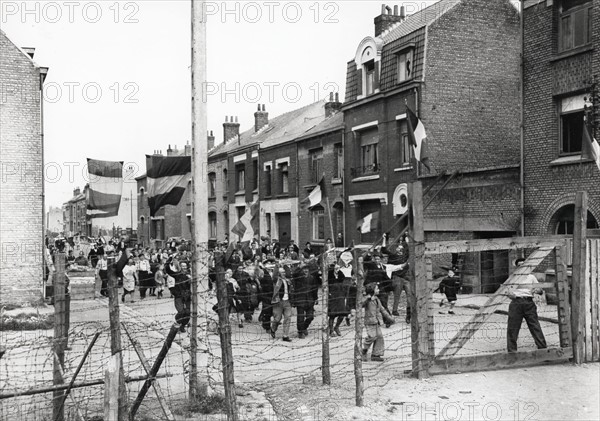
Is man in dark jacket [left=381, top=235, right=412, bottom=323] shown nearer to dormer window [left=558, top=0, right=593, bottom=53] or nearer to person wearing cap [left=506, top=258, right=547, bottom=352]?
person wearing cap [left=506, top=258, right=547, bottom=352]

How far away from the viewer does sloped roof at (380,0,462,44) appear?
79.2 ft

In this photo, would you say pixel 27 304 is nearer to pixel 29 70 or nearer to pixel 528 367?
pixel 29 70

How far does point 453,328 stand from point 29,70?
Result: 14695 mm

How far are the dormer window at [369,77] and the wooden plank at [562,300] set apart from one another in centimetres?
1775

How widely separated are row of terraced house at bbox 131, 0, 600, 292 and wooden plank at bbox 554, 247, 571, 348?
5.56 m

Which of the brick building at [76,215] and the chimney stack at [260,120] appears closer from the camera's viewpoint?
the chimney stack at [260,120]

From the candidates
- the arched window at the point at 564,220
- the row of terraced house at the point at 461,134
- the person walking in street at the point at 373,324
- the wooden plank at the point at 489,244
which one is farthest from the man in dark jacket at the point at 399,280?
the arched window at the point at 564,220

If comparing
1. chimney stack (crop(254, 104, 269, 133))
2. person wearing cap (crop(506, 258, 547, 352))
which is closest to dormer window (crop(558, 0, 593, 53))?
person wearing cap (crop(506, 258, 547, 352))

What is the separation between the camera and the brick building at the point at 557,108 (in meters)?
17.1

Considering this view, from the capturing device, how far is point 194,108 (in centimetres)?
841

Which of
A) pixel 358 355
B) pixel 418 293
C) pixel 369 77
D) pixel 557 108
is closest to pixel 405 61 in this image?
pixel 369 77

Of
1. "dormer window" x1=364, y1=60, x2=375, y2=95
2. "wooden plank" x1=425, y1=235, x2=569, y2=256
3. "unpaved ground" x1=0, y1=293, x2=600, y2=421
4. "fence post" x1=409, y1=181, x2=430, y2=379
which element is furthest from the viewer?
"dormer window" x1=364, y1=60, x2=375, y2=95

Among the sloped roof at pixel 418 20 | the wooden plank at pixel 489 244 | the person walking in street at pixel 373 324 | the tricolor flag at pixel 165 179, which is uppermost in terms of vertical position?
the sloped roof at pixel 418 20

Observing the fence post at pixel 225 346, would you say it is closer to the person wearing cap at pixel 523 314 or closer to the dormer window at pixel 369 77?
the person wearing cap at pixel 523 314
